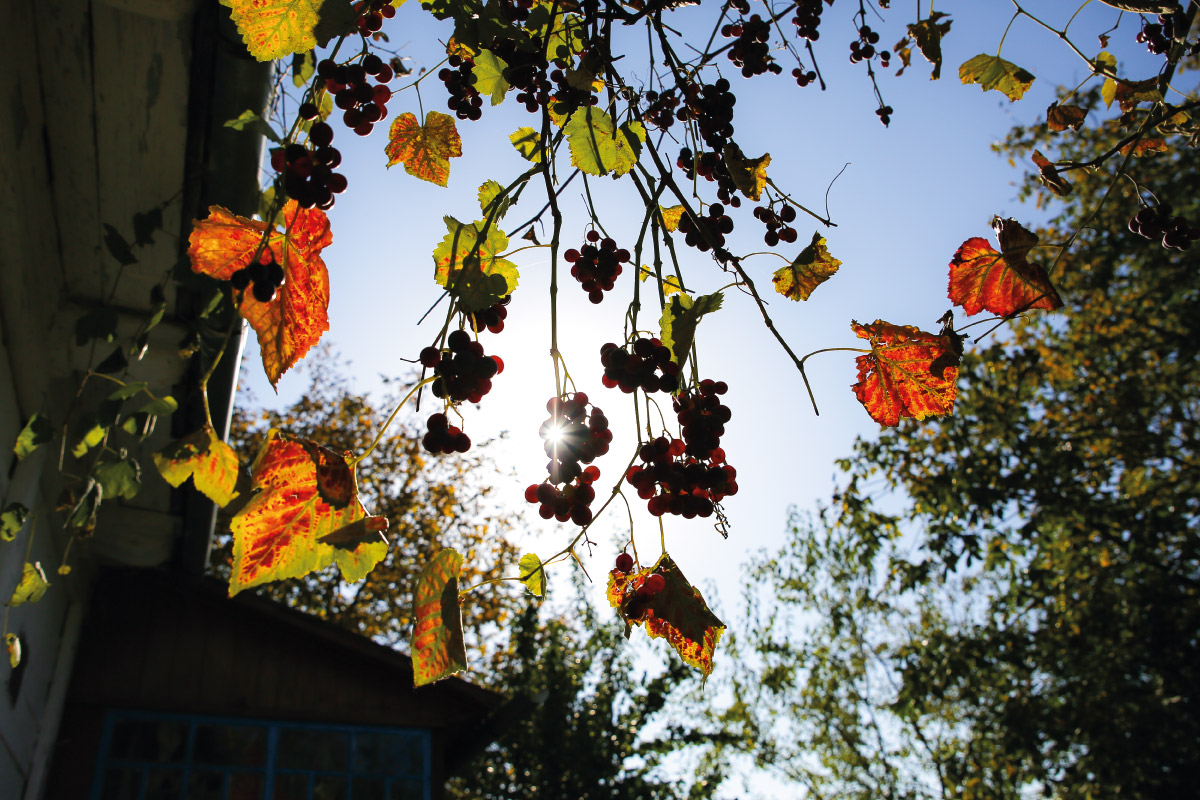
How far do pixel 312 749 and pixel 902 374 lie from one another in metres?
5.46

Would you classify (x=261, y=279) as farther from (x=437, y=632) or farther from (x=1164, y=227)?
(x=1164, y=227)

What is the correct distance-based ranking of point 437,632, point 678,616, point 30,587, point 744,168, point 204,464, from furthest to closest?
point 30,587 → point 204,464 → point 744,168 → point 678,616 → point 437,632

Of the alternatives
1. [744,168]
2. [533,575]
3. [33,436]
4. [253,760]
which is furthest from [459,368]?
[253,760]

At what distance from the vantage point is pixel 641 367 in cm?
81

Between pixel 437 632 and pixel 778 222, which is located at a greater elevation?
pixel 778 222

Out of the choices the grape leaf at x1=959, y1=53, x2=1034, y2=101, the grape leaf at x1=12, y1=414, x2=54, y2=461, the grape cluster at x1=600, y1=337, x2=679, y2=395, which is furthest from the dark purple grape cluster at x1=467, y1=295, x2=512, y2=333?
the grape leaf at x1=12, y1=414, x2=54, y2=461

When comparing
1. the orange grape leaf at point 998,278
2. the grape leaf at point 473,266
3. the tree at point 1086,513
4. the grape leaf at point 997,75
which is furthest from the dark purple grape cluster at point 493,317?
the tree at point 1086,513

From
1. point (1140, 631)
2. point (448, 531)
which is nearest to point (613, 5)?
point (1140, 631)

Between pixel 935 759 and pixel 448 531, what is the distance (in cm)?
882

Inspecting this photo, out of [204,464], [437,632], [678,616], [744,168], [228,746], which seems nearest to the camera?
[437,632]

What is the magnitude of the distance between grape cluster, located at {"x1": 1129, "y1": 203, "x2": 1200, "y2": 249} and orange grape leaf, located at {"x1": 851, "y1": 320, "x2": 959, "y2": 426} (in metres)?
0.44

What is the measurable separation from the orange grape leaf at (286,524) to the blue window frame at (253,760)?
16.7 ft

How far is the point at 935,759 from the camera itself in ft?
38.0

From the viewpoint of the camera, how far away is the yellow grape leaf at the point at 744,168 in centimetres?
98
